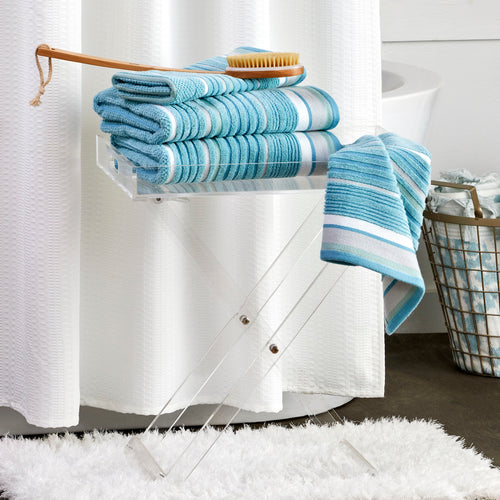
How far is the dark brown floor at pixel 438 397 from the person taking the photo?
1.64 meters

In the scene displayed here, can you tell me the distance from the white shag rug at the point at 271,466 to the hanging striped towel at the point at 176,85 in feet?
2.01

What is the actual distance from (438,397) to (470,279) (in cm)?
28

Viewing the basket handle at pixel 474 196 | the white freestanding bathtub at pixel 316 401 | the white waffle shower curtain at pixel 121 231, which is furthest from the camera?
the basket handle at pixel 474 196

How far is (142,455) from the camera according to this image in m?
1.45

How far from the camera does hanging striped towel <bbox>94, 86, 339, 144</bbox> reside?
1.16 m

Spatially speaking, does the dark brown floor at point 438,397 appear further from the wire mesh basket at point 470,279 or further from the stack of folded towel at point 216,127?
the stack of folded towel at point 216,127

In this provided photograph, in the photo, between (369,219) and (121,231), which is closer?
(369,219)

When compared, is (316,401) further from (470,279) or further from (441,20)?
(441,20)

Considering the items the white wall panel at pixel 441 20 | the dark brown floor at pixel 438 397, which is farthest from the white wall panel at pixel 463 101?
the dark brown floor at pixel 438 397

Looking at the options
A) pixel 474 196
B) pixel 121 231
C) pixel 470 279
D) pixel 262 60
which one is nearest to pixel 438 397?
pixel 470 279

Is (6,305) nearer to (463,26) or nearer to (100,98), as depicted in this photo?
(100,98)

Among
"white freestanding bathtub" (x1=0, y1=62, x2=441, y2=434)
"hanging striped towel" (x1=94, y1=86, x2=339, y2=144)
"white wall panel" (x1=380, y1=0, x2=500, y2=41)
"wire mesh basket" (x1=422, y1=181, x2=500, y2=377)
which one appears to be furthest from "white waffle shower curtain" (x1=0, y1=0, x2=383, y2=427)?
"white wall panel" (x1=380, y1=0, x2=500, y2=41)

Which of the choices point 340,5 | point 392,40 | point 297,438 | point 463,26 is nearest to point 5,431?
point 297,438

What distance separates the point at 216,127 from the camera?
3.90ft
